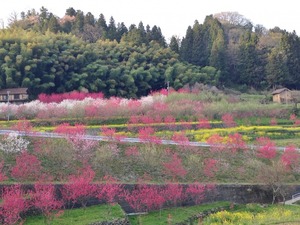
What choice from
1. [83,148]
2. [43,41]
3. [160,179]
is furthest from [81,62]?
[160,179]

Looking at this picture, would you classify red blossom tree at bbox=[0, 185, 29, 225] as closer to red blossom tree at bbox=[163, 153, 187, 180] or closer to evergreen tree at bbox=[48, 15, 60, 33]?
red blossom tree at bbox=[163, 153, 187, 180]

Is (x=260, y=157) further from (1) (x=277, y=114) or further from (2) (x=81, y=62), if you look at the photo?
(2) (x=81, y=62)

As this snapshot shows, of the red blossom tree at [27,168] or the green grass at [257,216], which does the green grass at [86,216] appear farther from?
the green grass at [257,216]

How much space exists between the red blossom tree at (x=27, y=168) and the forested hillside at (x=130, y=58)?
19.3 metres

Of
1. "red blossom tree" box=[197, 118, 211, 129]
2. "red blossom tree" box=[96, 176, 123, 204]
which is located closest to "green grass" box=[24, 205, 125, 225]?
"red blossom tree" box=[96, 176, 123, 204]

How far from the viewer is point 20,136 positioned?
80.2ft

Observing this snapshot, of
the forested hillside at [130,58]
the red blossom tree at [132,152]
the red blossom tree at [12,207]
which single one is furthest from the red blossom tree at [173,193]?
the forested hillside at [130,58]

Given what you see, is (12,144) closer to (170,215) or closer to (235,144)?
(170,215)

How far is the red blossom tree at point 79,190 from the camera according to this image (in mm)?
18844

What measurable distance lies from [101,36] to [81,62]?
14.5m

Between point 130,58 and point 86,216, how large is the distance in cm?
3165

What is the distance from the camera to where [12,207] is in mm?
16656

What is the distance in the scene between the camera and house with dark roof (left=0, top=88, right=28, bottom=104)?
1539 inches

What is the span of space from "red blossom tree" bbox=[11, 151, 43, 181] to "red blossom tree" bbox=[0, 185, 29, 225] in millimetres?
2513
